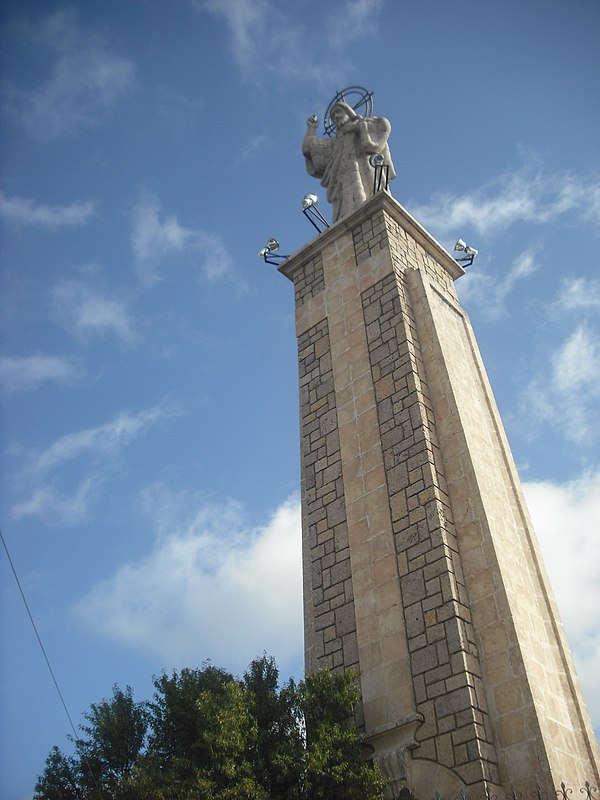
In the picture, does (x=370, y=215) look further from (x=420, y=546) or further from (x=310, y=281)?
(x=420, y=546)

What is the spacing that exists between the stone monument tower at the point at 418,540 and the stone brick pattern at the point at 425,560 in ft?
0.06

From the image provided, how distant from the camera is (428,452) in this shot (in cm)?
1033

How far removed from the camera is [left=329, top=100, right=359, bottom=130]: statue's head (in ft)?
54.7

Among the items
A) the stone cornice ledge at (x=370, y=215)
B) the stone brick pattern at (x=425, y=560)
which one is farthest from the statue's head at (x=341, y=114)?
the stone brick pattern at (x=425, y=560)

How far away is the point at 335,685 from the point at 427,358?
16.4 feet

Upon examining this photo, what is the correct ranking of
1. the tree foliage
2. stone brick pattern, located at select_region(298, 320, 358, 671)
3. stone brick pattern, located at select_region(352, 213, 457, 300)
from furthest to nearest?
stone brick pattern, located at select_region(352, 213, 457, 300), stone brick pattern, located at select_region(298, 320, 358, 671), the tree foliage

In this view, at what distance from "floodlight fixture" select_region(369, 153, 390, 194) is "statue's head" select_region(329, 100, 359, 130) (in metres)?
1.53

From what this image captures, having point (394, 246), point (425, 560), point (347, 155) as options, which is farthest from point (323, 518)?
point (347, 155)

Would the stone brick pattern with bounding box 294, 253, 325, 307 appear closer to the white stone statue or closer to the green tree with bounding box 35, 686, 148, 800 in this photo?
the white stone statue

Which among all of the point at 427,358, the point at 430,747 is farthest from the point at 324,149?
the point at 430,747

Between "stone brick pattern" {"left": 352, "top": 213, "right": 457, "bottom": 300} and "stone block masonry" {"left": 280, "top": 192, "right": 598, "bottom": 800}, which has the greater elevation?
"stone brick pattern" {"left": 352, "top": 213, "right": 457, "bottom": 300}

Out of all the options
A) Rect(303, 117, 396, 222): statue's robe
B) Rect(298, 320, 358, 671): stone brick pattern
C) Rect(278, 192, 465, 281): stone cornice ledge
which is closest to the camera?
Rect(298, 320, 358, 671): stone brick pattern

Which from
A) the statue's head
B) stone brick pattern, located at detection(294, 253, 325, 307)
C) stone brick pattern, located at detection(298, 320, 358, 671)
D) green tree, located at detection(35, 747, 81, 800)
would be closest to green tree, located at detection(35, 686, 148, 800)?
green tree, located at detection(35, 747, 81, 800)

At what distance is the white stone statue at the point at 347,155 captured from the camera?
50.5ft
